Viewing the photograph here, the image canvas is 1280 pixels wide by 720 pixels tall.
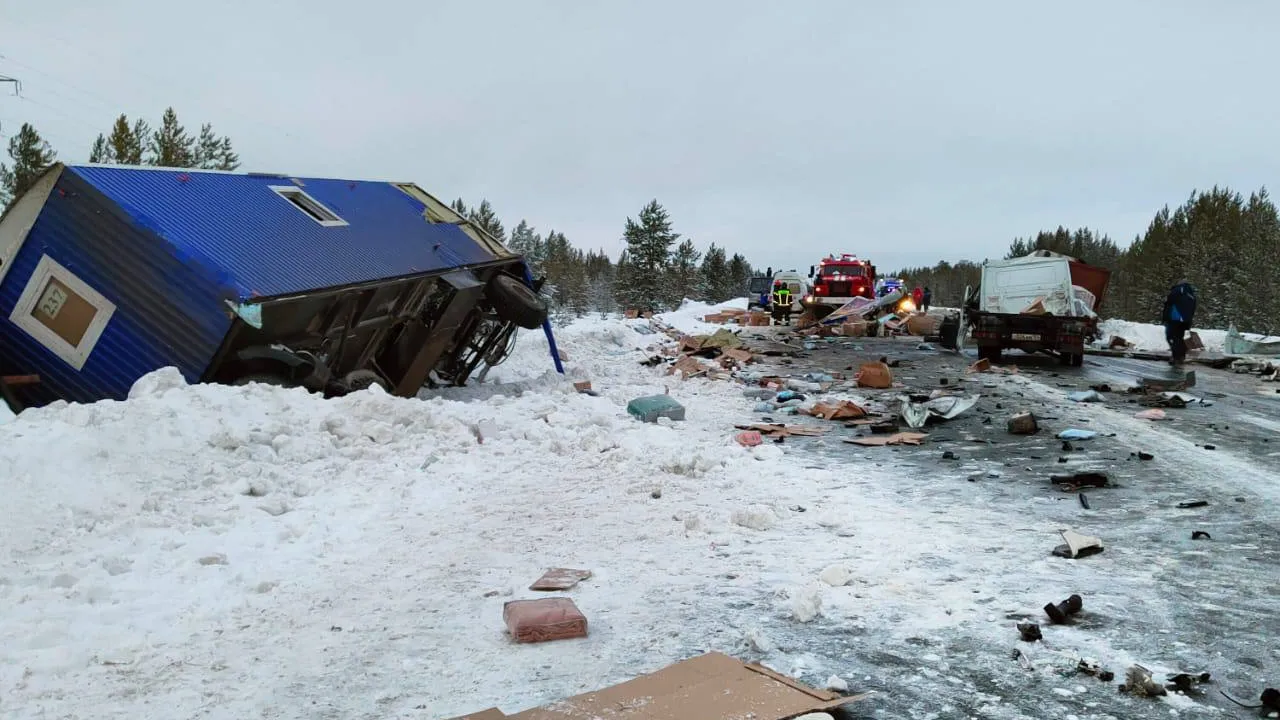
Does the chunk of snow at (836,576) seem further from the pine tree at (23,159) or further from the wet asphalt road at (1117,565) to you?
the pine tree at (23,159)

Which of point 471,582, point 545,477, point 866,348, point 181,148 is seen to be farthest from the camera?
point 181,148

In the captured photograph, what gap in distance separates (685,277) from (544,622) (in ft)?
255

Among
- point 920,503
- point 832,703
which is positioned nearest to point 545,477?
point 920,503

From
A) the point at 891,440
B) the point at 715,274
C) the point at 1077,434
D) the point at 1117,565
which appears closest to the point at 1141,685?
the point at 1117,565

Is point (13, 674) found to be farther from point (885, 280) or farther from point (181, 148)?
point (181, 148)

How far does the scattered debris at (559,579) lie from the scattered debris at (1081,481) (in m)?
4.40

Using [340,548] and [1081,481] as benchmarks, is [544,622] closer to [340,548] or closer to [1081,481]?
[340,548]

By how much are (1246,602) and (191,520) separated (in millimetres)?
6067

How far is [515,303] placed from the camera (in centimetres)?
1361

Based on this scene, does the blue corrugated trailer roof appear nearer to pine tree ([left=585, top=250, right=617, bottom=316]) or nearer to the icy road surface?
the icy road surface

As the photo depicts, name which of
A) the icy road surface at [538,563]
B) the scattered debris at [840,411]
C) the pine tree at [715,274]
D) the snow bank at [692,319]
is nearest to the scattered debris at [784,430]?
the scattered debris at [840,411]

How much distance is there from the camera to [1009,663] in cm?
342

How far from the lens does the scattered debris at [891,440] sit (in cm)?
908

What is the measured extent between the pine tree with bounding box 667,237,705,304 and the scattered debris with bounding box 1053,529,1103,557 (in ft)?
206
